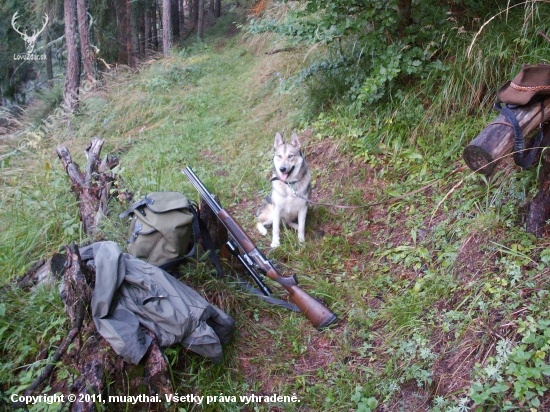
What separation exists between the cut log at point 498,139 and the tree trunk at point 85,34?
1232 centimetres

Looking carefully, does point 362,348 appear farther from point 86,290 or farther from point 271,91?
point 271,91

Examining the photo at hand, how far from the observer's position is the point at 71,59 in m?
11.1

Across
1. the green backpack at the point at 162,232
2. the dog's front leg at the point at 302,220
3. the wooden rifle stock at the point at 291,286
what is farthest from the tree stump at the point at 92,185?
the dog's front leg at the point at 302,220

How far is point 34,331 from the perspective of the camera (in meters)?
2.66

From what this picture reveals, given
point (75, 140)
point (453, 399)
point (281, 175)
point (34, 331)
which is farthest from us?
point (75, 140)

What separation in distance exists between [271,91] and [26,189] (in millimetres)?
5491

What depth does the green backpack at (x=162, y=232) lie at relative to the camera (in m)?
3.03

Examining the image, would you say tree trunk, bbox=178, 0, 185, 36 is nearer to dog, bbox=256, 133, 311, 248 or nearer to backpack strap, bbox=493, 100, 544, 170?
dog, bbox=256, 133, 311, 248

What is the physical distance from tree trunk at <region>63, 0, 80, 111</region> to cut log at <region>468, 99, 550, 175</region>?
1116cm

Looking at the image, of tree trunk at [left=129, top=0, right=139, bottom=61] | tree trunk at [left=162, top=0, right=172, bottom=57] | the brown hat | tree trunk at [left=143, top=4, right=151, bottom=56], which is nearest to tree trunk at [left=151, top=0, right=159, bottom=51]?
tree trunk at [left=143, top=4, right=151, bottom=56]

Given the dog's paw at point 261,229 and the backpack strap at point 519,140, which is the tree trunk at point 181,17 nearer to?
the dog's paw at point 261,229

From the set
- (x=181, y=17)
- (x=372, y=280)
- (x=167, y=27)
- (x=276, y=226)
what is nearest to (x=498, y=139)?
(x=372, y=280)

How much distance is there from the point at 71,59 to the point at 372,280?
11.3 m

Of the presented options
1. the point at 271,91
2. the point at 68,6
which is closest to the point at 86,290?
the point at 271,91
